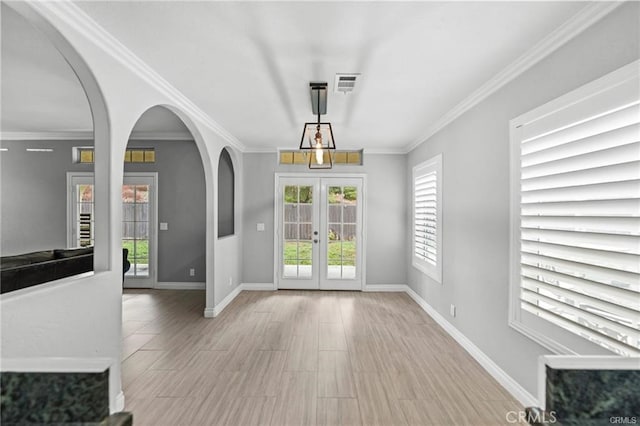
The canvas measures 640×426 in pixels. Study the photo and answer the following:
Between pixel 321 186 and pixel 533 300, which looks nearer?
pixel 533 300

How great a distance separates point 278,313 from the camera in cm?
439

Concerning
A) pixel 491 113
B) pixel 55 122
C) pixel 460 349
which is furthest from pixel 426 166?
pixel 55 122

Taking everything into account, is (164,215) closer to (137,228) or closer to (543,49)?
(137,228)

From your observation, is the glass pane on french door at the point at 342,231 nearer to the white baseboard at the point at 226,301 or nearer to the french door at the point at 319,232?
the french door at the point at 319,232

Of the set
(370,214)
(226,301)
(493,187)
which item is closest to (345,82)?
(493,187)

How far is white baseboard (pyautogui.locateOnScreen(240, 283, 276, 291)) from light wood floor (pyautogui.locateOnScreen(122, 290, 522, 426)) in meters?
1.10

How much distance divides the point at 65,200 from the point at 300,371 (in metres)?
5.27

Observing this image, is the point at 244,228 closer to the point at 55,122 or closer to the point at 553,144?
the point at 55,122

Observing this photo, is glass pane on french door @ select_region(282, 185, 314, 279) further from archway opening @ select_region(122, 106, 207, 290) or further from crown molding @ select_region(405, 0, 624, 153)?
crown molding @ select_region(405, 0, 624, 153)

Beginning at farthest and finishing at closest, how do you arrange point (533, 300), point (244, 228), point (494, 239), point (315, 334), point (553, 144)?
1. point (244, 228)
2. point (315, 334)
3. point (494, 239)
4. point (533, 300)
5. point (553, 144)

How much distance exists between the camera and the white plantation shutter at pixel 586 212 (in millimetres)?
1537

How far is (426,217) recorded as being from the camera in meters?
4.65

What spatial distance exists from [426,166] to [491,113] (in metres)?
1.80

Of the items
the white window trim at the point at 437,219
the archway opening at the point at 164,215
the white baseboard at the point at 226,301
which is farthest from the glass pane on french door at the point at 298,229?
the white window trim at the point at 437,219
